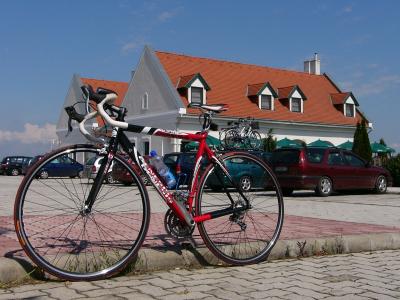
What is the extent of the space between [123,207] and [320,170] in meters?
14.0

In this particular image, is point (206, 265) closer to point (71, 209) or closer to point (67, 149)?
point (71, 209)

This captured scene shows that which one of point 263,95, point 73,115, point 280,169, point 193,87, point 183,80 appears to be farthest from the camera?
point 263,95

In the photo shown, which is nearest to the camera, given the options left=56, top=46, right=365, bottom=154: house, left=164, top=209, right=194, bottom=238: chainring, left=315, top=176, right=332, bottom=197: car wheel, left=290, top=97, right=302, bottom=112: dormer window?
left=164, top=209, right=194, bottom=238: chainring

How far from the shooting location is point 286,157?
19.4 metres

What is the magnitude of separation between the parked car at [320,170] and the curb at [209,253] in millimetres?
11176

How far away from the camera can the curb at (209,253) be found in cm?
485

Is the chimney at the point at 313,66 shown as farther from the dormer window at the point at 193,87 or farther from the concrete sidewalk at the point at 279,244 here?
the concrete sidewalk at the point at 279,244

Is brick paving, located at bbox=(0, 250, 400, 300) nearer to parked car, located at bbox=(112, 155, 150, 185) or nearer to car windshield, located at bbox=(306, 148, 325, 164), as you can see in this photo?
parked car, located at bbox=(112, 155, 150, 185)

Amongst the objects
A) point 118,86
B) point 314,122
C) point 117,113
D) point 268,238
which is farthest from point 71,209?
point 118,86

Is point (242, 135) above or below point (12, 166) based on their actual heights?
above

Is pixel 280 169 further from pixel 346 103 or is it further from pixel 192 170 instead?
pixel 346 103

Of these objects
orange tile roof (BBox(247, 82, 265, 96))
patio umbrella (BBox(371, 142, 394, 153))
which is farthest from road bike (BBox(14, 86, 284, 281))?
patio umbrella (BBox(371, 142, 394, 153))

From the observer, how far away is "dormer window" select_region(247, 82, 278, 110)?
45.2 metres

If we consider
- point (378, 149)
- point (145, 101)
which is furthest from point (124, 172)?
point (378, 149)
